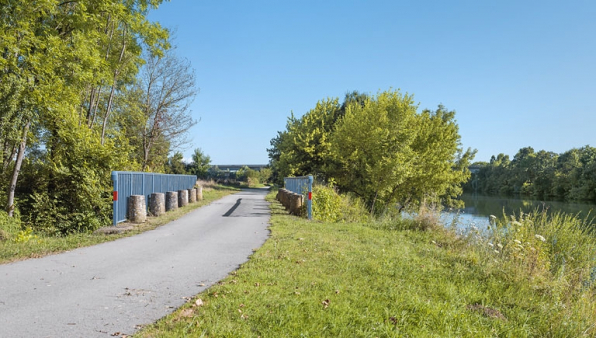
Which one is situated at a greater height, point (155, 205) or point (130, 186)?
point (130, 186)

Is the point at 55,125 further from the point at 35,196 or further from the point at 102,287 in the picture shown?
the point at 102,287

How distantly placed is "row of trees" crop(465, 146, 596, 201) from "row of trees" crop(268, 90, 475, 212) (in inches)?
1132

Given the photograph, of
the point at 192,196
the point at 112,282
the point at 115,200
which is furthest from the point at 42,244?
the point at 192,196

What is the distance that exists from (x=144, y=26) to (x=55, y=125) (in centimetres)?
556

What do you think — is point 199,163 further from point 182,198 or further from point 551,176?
point 551,176

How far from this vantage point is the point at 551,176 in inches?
2430

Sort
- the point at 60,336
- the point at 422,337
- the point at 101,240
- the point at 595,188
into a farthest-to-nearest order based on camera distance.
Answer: the point at 595,188 < the point at 101,240 < the point at 422,337 < the point at 60,336

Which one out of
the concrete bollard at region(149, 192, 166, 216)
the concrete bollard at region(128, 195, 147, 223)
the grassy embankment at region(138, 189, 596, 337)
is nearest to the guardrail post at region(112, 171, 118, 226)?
the concrete bollard at region(128, 195, 147, 223)

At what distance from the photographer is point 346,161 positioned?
2680 cm

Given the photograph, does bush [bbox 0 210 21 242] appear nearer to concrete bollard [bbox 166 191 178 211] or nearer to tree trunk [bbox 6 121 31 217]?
tree trunk [bbox 6 121 31 217]

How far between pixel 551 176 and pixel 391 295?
233ft

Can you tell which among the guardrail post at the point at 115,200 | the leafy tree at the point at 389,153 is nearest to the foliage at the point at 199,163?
the leafy tree at the point at 389,153

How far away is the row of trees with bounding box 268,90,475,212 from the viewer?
952 inches

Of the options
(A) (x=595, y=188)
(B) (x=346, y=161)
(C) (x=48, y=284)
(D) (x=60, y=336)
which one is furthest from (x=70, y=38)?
(A) (x=595, y=188)
